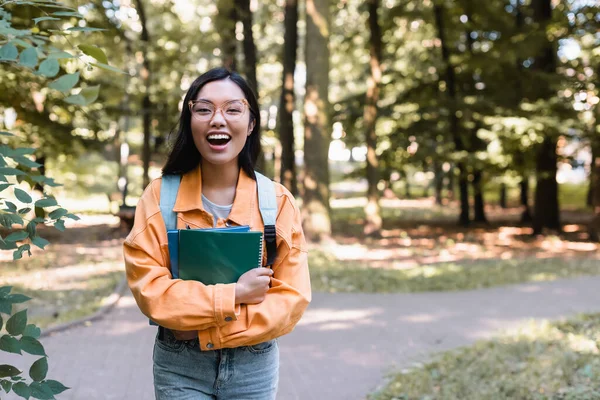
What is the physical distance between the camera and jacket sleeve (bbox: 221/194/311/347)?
7.79 ft

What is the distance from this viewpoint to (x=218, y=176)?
8.66ft

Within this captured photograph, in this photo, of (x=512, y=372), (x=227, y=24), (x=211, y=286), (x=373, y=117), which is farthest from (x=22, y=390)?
(x=227, y=24)

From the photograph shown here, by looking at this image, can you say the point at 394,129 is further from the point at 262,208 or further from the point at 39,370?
the point at 39,370

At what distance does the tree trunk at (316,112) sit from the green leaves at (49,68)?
13.5 m

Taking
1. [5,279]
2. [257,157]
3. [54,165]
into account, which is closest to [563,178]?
[54,165]

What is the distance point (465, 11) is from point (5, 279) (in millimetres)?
15609

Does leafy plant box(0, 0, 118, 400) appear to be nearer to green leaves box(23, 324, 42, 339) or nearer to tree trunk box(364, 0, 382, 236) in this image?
green leaves box(23, 324, 42, 339)

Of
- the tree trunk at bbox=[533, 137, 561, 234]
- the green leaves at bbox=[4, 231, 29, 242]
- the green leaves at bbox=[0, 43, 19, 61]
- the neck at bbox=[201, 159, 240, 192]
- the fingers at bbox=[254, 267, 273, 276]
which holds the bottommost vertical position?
the tree trunk at bbox=[533, 137, 561, 234]

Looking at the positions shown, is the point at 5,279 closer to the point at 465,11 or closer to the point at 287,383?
the point at 287,383

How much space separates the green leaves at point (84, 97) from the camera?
7.03 feet

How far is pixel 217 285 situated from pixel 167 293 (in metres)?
0.18

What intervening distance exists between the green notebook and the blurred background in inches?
254

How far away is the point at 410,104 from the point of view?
2134cm

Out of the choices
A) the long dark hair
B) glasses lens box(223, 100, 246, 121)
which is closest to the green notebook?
the long dark hair
